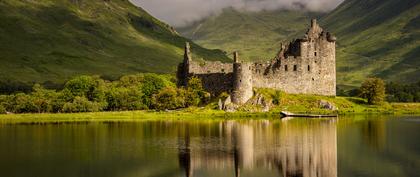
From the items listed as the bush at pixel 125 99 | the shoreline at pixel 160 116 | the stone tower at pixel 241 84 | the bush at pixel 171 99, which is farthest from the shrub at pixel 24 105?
the stone tower at pixel 241 84

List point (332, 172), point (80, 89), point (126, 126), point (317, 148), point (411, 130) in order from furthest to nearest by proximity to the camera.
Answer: point (80, 89)
point (126, 126)
point (411, 130)
point (317, 148)
point (332, 172)

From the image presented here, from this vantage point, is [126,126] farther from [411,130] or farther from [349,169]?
[349,169]

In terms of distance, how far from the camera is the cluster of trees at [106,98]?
286 ft

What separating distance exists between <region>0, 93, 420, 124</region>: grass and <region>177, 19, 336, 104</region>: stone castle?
2.54 metres

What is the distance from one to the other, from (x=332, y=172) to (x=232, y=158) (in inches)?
325

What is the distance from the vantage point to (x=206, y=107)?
84500 mm

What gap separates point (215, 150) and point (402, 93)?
8024 centimetres

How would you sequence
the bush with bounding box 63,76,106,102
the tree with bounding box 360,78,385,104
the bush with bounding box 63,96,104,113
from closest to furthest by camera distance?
1. the tree with bounding box 360,78,385,104
2. the bush with bounding box 63,96,104,113
3. the bush with bounding box 63,76,106,102

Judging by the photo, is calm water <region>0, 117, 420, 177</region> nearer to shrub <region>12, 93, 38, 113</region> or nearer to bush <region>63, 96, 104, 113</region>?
bush <region>63, 96, 104, 113</region>

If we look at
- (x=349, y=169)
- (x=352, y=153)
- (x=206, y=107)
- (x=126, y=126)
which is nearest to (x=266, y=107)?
(x=206, y=107)

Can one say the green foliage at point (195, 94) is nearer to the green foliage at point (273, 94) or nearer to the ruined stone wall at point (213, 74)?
the ruined stone wall at point (213, 74)

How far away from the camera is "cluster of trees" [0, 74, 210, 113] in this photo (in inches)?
3438

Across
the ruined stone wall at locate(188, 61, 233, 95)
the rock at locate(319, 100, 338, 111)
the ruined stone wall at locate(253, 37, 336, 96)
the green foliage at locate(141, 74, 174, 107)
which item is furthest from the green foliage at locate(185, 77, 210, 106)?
the rock at locate(319, 100, 338, 111)

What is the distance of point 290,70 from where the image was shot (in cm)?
9081
